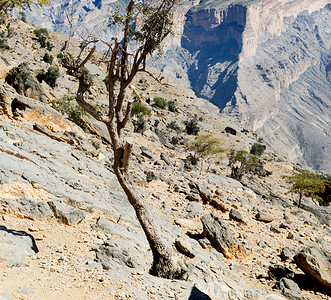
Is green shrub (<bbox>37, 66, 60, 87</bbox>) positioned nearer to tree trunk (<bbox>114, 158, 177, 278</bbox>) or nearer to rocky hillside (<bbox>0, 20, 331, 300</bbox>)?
rocky hillside (<bbox>0, 20, 331, 300</bbox>)

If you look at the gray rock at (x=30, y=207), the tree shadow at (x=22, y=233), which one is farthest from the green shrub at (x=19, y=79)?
the tree shadow at (x=22, y=233)

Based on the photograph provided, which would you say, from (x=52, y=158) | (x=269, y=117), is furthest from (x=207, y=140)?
(x=269, y=117)

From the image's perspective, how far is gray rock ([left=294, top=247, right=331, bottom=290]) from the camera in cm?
760

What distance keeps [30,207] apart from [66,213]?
0.97m

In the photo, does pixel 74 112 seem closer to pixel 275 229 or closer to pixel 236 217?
pixel 236 217

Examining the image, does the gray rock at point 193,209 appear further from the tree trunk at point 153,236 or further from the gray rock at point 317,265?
the tree trunk at point 153,236

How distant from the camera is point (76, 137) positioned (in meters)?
13.8

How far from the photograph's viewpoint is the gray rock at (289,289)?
7.20 m

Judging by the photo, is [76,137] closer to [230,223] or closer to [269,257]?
[230,223]

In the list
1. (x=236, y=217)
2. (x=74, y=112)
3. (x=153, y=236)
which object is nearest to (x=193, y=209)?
(x=236, y=217)

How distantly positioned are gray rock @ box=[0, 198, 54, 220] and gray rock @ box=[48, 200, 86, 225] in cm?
14

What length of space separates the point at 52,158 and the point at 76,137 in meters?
4.36

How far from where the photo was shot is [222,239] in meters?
9.52

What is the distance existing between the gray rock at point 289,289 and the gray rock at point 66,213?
669 centimetres
